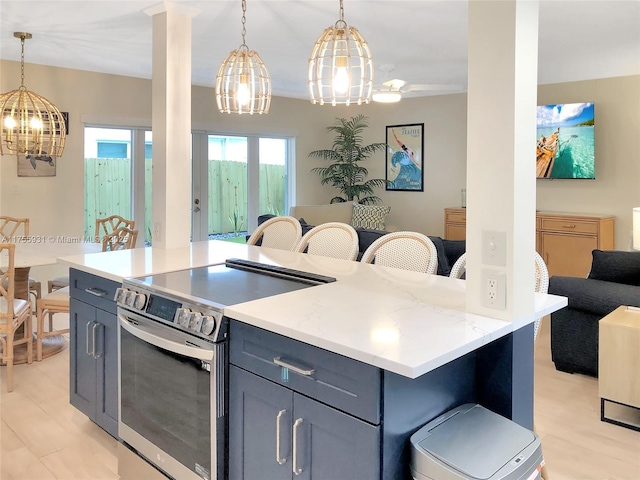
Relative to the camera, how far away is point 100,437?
2.88 m

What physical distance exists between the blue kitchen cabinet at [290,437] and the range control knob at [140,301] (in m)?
0.60

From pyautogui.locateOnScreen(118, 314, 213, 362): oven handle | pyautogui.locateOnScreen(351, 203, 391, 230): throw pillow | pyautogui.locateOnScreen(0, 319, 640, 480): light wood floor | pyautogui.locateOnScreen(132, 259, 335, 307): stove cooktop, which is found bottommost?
pyautogui.locateOnScreen(0, 319, 640, 480): light wood floor

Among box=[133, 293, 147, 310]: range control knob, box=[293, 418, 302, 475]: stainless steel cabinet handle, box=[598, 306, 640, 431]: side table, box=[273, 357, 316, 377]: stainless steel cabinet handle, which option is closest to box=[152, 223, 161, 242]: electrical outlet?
box=[133, 293, 147, 310]: range control knob

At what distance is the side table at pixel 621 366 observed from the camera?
9.62 feet

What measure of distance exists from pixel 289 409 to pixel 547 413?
78.9 inches

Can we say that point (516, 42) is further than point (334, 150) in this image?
No

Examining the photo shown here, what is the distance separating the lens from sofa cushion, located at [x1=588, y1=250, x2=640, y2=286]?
354cm

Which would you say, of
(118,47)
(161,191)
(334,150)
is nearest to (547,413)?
(161,191)

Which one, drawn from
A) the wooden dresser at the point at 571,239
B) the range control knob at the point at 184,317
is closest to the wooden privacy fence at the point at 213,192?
the wooden dresser at the point at 571,239

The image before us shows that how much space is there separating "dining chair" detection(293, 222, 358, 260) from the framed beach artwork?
4.79 metres

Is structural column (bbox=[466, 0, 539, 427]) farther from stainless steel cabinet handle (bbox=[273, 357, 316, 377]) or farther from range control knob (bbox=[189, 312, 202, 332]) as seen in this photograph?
range control knob (bbox=[189, 312, 202, 332])

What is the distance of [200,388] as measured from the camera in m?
2.05

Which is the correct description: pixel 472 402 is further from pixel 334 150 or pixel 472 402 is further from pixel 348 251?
pixel 334 150

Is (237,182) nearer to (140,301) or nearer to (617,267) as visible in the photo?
(617,267)
